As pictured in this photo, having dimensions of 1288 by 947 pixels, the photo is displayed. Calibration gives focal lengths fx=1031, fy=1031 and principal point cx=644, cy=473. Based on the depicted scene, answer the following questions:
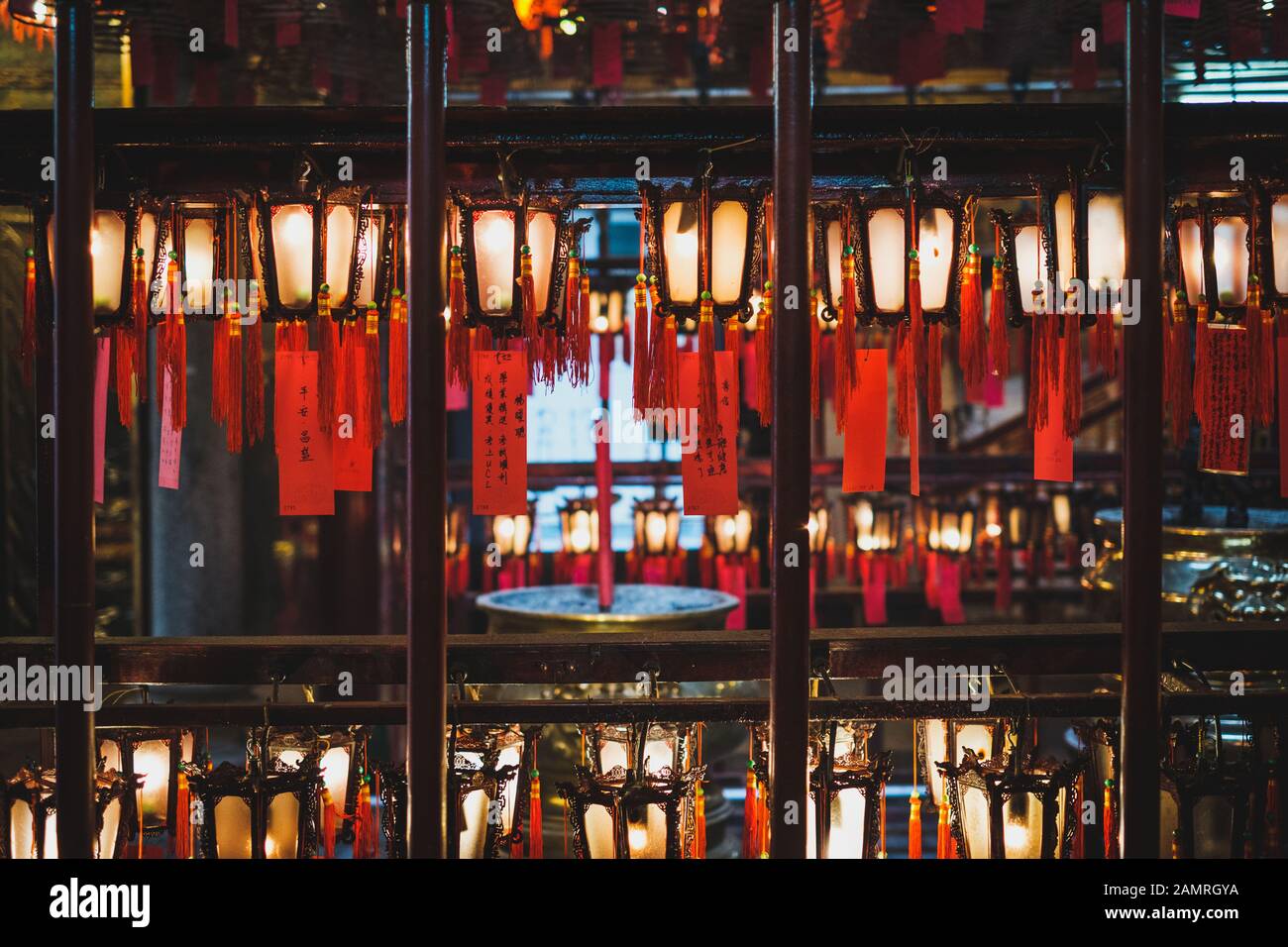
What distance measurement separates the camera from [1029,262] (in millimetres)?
3219

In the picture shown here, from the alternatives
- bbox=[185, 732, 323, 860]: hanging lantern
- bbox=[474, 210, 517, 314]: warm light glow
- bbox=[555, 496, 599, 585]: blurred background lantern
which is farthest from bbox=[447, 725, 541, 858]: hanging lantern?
bbox=[555, 496, 599, 585]: blurred background lantern

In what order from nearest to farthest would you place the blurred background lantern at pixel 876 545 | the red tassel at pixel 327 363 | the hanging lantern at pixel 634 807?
1. the hanging lantern at pixel 634 807
2. the red tassel at pixel 327 363
3. the blurred background lantern at pixel 876 545

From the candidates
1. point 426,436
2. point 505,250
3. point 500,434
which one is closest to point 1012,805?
point 500,434

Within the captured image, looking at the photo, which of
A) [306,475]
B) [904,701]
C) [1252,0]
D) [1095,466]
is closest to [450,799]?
[306,475]

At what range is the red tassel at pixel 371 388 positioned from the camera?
2979 mm

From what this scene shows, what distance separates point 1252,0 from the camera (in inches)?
209

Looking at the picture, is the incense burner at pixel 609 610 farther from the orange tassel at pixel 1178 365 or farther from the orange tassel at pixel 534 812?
the orange tassel at pixel 1178 365

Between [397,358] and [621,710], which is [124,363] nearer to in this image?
[397,358]

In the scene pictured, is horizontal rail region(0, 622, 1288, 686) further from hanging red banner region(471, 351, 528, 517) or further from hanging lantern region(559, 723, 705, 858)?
hanging red banner region(471, 351, 528, 517)

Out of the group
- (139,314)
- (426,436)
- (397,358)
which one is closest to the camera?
(426,436)

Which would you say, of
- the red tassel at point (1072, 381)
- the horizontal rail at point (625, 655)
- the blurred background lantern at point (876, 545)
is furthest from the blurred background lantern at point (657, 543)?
the red tassel at point (1072, 381)

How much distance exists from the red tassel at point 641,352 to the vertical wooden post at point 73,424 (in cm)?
141

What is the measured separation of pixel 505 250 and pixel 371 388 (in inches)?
22.6

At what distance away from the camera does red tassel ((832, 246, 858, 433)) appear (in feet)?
9.65
